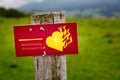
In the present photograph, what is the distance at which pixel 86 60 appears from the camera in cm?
1422

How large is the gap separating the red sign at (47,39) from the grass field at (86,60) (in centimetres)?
705

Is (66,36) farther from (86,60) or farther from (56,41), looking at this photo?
(86,60)

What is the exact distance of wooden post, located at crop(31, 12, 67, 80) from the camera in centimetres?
356

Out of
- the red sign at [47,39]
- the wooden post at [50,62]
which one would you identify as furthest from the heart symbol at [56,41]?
the wooden post at [50,62]

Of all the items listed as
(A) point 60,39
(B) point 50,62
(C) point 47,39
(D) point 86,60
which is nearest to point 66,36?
(A) point 60,39

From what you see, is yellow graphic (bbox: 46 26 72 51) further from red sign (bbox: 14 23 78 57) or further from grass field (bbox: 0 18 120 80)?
grass field (bbox: 0 18 120 80)

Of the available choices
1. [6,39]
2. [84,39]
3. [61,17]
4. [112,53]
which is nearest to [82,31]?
[84,39]

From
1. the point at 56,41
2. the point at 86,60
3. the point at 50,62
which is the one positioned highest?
the point at 56,41

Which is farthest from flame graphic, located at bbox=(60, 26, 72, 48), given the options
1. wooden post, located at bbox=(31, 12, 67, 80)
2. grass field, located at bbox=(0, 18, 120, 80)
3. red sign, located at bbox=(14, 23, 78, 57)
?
grass field, located at bbox=(0, 18, 120, 80)

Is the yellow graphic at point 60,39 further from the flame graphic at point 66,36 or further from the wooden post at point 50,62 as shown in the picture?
the wooden post at point 50,62

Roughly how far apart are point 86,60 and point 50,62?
1073cm

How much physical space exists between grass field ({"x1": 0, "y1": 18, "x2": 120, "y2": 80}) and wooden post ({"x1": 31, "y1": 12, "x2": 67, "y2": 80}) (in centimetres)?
699

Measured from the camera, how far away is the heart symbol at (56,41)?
11.7 feet

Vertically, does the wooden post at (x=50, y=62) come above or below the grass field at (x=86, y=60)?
above
